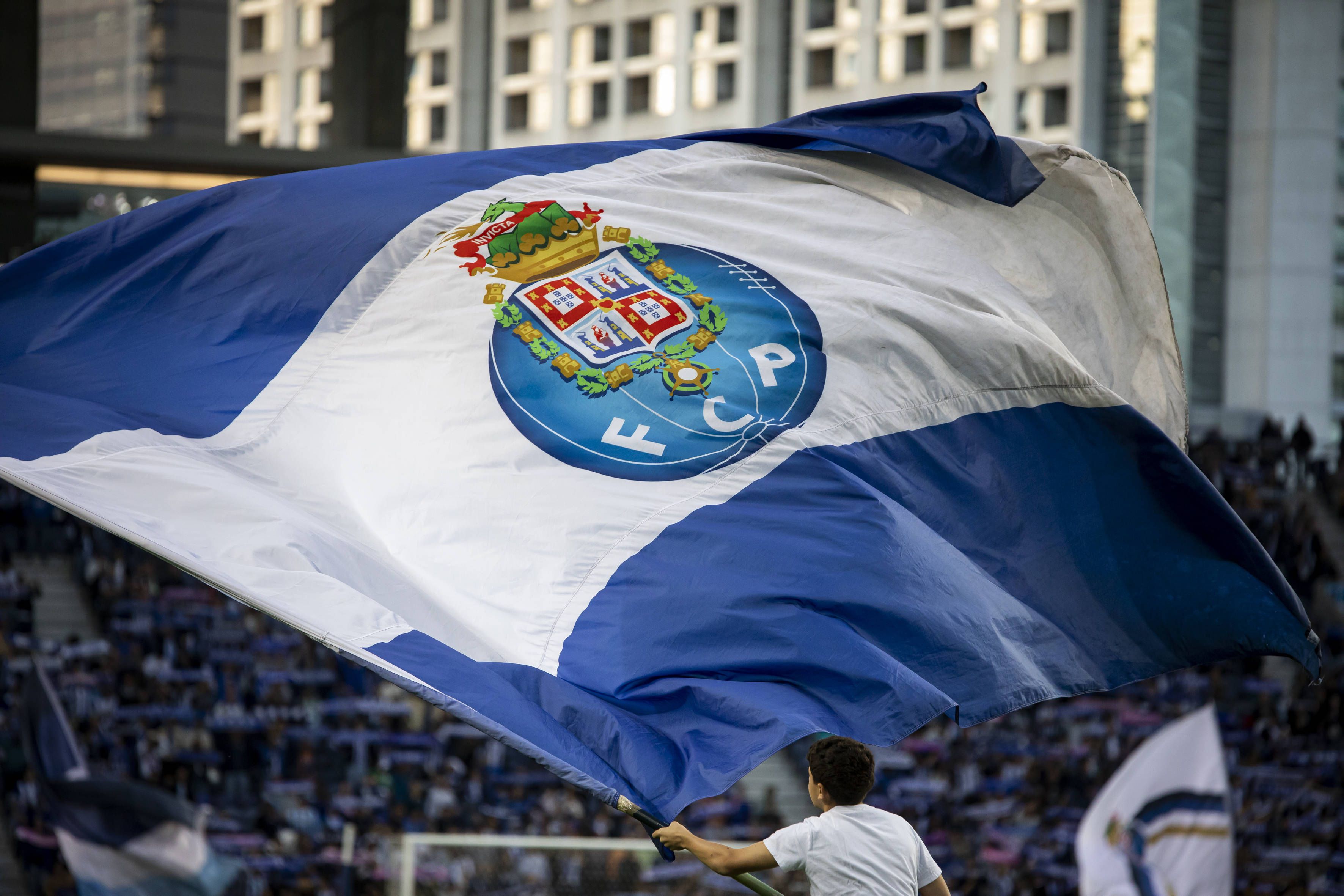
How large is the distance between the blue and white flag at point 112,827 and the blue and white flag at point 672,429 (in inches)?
270

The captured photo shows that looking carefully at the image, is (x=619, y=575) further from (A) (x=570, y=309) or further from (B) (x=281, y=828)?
(B) (x=281, y=828)

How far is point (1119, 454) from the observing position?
4.93 metres

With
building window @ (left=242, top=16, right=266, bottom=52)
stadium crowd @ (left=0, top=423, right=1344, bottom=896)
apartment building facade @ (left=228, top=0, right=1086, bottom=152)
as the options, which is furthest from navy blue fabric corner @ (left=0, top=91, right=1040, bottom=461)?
building window @ (left=242, top=16, right=266, bottom=52)

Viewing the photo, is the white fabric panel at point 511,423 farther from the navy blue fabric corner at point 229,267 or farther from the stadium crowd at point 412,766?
the stadium crowd at point 412,766

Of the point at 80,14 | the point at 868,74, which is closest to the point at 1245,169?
the point at 868,74

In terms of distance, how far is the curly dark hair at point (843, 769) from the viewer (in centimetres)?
384

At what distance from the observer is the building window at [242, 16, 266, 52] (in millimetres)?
60438

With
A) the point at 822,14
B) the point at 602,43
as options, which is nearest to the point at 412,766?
the point at 822,14

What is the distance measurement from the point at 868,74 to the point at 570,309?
165 feet

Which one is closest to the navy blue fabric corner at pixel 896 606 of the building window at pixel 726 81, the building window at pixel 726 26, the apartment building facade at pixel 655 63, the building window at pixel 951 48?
the apartment building facade at pixel 655 63

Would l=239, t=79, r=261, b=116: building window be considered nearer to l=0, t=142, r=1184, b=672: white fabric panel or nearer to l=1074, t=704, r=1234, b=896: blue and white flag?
l=1074, t=704, r=1234, b=896: blue and white flag

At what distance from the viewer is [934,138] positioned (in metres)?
5.43

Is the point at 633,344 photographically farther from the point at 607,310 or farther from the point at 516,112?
the point at 516,112

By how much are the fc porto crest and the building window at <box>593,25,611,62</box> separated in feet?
175
